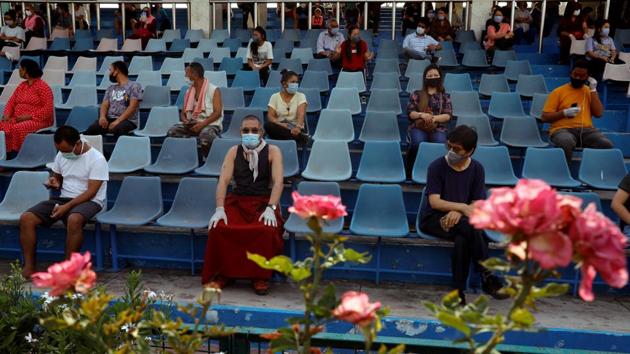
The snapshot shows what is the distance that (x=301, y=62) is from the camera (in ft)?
29.4

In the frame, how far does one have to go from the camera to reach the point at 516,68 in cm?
842

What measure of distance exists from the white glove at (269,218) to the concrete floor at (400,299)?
1.55ft

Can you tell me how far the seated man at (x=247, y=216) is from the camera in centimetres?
451

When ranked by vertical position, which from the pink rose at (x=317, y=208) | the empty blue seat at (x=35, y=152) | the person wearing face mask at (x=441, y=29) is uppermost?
the person wearing face mask at (x=441, y=29)

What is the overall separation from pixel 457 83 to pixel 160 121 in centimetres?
357

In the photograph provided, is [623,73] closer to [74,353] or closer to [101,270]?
[101,270]

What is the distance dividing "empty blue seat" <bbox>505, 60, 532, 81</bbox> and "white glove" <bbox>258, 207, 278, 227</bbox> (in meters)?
4.90

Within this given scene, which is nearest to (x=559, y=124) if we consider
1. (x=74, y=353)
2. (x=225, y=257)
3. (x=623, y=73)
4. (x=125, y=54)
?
(x=623, y=73)

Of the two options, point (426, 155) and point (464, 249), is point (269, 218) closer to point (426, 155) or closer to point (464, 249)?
point (464, 249)

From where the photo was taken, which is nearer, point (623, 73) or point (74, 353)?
point (74, 353)

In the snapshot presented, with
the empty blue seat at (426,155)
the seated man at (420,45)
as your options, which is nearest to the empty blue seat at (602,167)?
the empty blue seat at (426,155)

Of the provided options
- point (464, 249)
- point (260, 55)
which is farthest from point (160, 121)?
point (464, 249)

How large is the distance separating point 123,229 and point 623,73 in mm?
6590

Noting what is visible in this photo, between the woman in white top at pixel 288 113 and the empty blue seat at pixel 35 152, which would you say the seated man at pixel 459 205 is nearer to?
the woman in white top at pixel 288 113
